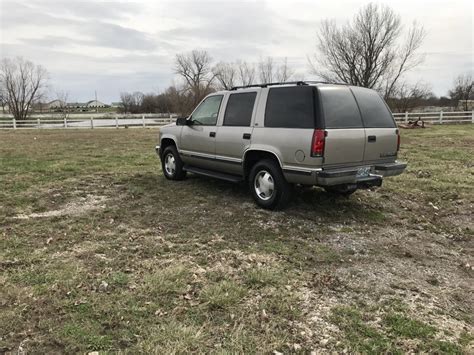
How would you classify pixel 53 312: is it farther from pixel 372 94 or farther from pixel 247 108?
pixel 372 94

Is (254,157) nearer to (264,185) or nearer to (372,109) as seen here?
(264,185)

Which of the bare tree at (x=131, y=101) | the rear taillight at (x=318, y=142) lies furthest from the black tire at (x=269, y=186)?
the bare tree at (x=131, y=101)

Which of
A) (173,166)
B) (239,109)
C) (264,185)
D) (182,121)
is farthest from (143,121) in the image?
(264,185)

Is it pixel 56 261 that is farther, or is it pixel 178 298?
pixel 56 261

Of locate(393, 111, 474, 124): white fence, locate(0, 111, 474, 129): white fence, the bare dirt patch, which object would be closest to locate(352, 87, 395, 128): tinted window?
the bare dirt patch

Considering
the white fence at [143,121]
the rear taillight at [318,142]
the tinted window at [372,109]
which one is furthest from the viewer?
the white fence at [143,121]

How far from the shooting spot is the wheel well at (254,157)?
5.99 m

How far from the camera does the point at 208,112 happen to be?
7332 millimetres

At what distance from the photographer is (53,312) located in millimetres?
3266

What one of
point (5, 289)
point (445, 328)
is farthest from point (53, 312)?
point (445, 328)

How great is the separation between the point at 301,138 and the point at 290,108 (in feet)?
1.84

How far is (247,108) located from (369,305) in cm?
388

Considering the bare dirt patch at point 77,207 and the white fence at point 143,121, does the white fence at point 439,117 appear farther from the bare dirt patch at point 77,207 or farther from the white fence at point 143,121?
the bare dirt patch at point 77,207

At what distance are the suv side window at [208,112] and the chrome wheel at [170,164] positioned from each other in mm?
1151
